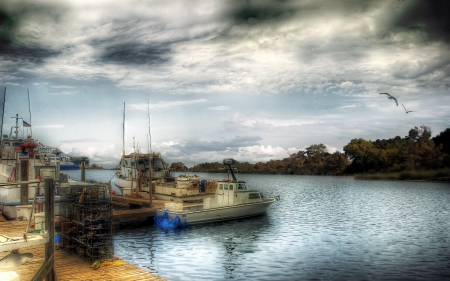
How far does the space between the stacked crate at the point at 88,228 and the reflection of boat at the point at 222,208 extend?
1310 cm

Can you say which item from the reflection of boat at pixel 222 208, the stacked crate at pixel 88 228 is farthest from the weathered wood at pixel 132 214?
the stacked crate at pixel 88 228

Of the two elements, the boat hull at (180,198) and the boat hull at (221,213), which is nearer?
the boat hull at (221,213)

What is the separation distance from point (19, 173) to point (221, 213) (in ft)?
51.7

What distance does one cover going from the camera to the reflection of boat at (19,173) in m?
24.8

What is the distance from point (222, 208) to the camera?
1286 inches

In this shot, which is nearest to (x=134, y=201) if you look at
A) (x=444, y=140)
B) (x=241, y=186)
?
(x=241, y=186)

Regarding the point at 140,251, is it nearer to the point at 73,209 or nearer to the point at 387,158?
the point at 73,209

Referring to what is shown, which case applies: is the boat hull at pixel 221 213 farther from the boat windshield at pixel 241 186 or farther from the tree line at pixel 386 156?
the tree line at pixel 386 156

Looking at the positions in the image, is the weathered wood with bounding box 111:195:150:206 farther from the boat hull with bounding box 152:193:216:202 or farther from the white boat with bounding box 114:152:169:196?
the white boat with bounding box 114:152:169:196

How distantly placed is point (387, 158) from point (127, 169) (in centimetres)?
9409

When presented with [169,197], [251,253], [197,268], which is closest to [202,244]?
[251,253]

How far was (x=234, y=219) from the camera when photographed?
112ft

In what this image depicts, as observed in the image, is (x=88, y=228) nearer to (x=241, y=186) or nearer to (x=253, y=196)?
(x=241, y=186)

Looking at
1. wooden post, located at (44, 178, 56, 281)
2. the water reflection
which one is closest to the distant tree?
the water reflection
